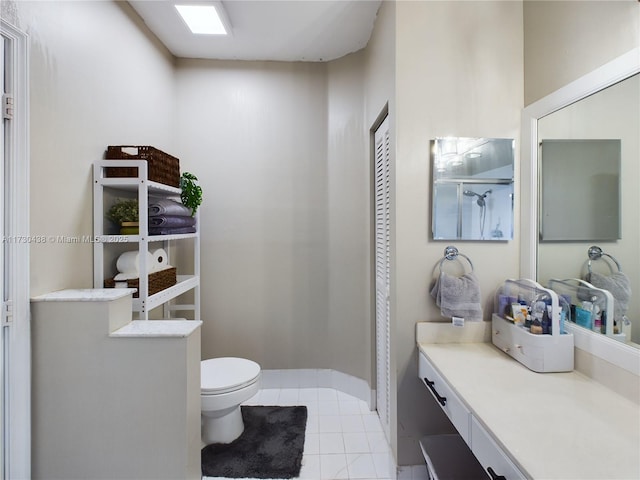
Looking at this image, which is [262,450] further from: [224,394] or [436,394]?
[436,394]

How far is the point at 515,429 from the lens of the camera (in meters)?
0.95

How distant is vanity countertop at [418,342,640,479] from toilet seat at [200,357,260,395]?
1.07 meters

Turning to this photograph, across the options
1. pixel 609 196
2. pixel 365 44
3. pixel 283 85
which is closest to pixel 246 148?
pixel 283 85

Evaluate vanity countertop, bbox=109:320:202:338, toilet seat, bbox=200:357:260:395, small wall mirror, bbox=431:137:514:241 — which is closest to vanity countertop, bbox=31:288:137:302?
vanity countertop, bbox=109:320:202:338

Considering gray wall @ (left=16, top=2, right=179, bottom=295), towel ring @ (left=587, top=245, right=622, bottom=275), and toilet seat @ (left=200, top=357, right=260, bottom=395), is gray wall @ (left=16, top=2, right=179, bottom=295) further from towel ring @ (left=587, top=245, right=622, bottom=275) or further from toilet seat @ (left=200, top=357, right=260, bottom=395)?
towel ring @ (left=587, top=245, right=622, bottom=275)

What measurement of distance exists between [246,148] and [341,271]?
1.22 metres

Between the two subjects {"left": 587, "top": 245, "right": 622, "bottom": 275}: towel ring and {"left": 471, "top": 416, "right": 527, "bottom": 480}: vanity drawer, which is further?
{"left": 587, "top": 245, "right": 622, "bottom": 275}: towel ring

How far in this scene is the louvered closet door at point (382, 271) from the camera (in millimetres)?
1946

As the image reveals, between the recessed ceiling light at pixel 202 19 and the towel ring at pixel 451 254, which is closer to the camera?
the towel ring at pixel 451 254

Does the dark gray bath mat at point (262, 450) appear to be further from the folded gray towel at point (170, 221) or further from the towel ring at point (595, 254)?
the towel ring at point (595, 254)

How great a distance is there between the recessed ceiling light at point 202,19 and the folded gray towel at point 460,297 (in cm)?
199

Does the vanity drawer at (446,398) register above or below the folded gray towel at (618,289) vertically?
below

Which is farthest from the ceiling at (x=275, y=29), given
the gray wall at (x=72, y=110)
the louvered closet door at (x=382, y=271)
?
the louvered closet door at (x=382, y=271)

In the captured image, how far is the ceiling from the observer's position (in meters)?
1.94
